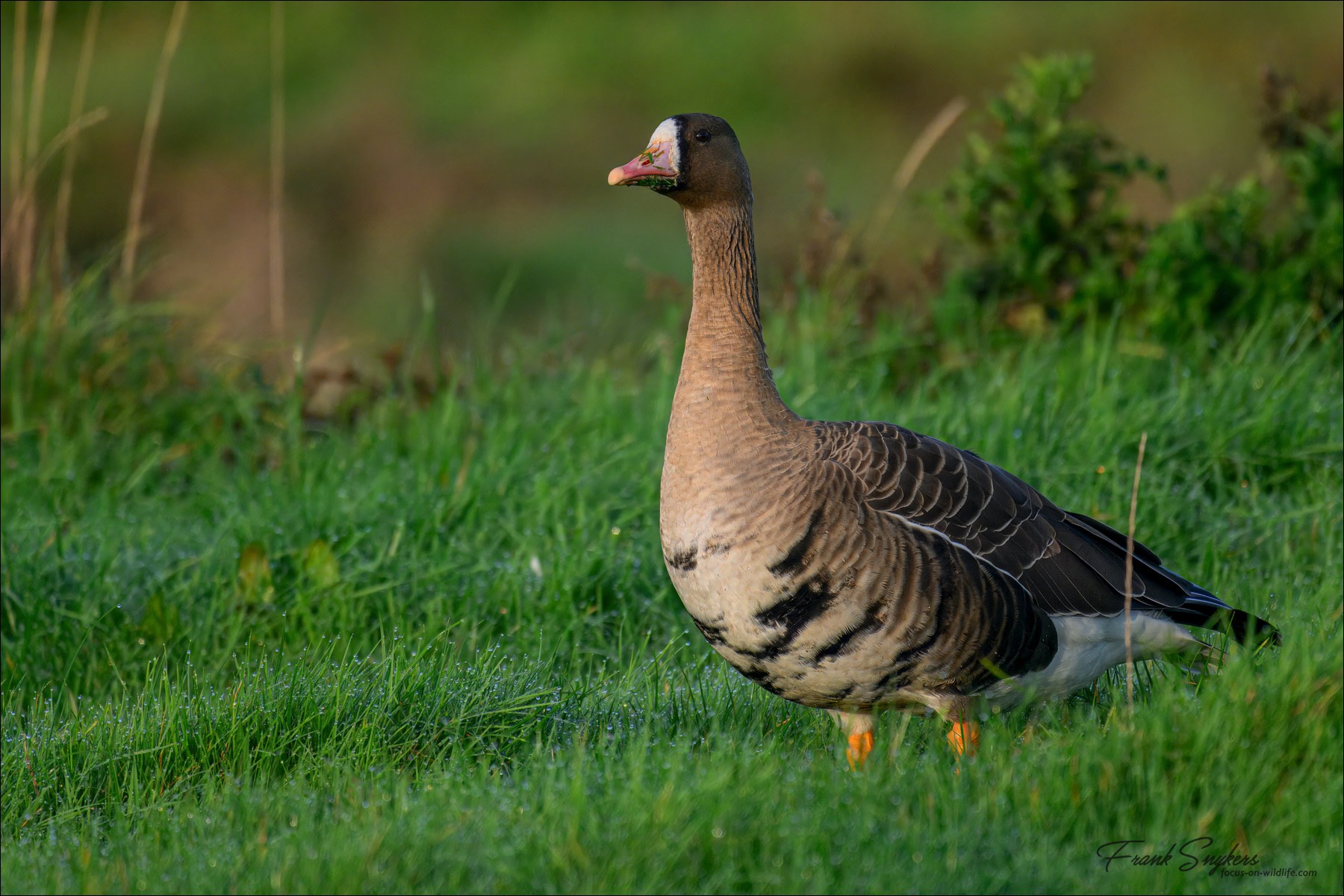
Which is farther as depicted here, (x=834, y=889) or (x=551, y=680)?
(x=551, y=680)

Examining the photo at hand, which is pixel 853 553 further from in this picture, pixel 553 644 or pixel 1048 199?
pixel 1048 199

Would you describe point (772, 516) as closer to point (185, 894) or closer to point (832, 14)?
point (185, 894)

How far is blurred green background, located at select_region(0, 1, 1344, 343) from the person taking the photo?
13.8m

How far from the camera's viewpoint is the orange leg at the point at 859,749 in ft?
10.9

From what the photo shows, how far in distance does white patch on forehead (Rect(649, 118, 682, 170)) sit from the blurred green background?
345 inches

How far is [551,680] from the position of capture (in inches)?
160

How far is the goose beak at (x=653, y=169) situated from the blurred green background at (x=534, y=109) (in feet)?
28.8

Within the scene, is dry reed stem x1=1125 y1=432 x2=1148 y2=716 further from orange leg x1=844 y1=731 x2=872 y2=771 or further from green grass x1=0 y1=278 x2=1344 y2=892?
orange leg x1=844 y1=731 x2=872 y2=771

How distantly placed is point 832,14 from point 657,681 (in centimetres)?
1400

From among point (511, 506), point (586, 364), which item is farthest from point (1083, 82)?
point (511, 506)

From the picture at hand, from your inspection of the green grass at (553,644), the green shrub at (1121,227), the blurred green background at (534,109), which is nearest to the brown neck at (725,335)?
the green grass at (553,644)

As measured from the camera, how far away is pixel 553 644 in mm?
4789

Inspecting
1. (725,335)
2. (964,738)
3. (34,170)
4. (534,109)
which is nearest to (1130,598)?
(964,738)

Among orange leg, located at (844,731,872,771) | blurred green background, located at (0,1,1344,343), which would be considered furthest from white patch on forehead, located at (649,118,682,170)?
blurred green background, located at (0,1,1344,343)
